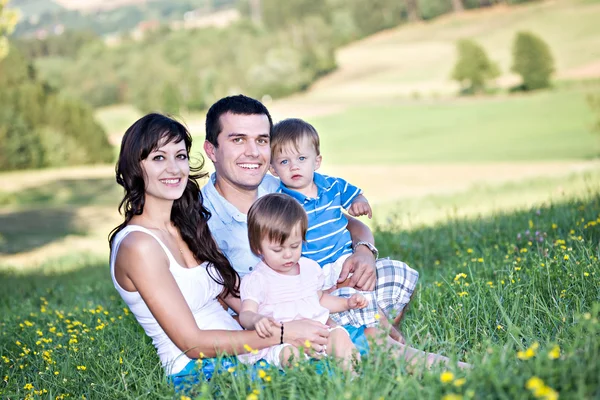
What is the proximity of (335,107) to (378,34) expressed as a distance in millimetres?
8167

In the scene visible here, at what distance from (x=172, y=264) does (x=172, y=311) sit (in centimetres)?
26

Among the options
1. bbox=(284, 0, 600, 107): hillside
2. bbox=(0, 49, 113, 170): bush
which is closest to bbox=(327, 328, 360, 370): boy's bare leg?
bbox=(0, 49, 113, 170): bush

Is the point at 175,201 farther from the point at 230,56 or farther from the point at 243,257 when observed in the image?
the point at 230,56

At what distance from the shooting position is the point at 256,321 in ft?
11.0

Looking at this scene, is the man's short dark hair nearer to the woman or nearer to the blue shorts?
the woman

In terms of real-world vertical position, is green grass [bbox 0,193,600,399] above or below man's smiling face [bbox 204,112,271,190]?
below

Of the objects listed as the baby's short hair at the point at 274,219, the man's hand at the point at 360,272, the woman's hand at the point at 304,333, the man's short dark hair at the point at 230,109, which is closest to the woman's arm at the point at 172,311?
the woman's hand at the point at 304,333

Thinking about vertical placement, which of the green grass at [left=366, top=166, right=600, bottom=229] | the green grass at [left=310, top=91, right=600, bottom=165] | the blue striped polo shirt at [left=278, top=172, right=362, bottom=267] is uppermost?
the blue striped polo shirt at [left=278, top=172, right=362, bottom=267]

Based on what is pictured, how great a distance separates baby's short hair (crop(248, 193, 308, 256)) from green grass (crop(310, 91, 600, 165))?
82.5 ft

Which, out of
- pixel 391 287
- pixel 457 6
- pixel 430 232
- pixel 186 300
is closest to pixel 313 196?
pixel 391 287

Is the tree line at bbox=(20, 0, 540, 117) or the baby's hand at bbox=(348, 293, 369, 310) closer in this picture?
the baby's hand at bbox=(348, 293, 369, 310)

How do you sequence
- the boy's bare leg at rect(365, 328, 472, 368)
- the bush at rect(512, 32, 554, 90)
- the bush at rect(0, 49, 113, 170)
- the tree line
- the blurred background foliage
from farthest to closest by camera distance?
the tree line, the blurred background foliage, the bush at rect(512, 32, 554, 90), the bush at rect(0, 49, 113, 170), the boy's bare leg at rect(365, 328, 472, 368)

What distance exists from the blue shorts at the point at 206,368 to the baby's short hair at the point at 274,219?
60 cm

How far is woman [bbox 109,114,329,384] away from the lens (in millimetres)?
3320
